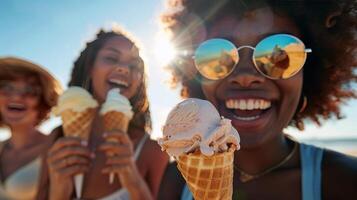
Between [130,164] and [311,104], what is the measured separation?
4.68ft

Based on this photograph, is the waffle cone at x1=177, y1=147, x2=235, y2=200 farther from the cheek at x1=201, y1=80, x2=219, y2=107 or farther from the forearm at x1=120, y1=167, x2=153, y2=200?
the forearm at x1=120, y1=167, x2=153, y2=200

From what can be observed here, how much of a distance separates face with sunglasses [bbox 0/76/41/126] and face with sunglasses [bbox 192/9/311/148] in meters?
2.81

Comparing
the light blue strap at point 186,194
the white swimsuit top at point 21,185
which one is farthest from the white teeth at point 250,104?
the white swimsuit top at point 21,185

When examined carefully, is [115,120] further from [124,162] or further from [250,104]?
[250,104]

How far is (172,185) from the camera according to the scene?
2604 mm

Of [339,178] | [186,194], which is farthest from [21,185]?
[339,178]

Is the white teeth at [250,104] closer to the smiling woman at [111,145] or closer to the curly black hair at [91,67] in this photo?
the smiling woman at [111,145]

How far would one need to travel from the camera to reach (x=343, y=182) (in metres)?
2.23

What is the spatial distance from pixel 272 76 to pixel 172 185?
1005 mm

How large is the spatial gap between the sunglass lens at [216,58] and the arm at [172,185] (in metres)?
0.73

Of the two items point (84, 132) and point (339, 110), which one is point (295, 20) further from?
point (84, 132)

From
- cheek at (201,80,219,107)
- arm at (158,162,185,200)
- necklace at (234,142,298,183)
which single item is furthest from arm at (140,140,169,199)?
cheek at (201,80,219,107)

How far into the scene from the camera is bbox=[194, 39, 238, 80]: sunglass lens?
228 centimetres

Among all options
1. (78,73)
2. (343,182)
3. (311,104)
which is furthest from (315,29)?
(78,73)
